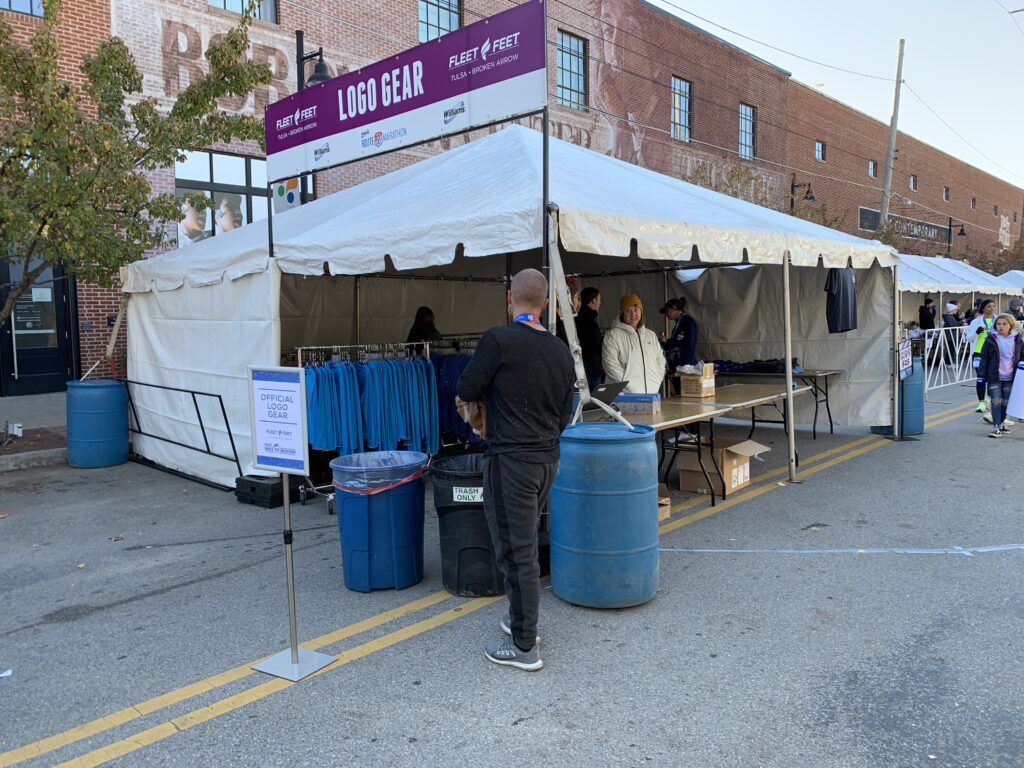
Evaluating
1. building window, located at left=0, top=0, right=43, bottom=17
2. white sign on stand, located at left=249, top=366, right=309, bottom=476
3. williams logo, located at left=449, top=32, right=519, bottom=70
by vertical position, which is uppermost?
building window, located at left=0, top=0, right=43, bottom=17

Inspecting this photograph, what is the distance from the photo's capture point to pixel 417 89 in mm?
6074

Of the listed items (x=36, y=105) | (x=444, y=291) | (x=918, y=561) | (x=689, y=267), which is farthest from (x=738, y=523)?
(x=36, y=105)

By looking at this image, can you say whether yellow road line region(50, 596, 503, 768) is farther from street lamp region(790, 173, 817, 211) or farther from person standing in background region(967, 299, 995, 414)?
street lamp region(790, 173, 817, 211)

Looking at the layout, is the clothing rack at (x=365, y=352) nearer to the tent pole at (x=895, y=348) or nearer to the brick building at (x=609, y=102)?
the tent pole at (x=895, y=348)

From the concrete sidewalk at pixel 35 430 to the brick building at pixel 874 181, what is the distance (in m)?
25.4

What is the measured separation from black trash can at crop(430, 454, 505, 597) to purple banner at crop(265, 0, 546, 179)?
2.52 m

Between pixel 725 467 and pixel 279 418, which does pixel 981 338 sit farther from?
pixel 279 418

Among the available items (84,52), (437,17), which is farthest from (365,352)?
(437,17)

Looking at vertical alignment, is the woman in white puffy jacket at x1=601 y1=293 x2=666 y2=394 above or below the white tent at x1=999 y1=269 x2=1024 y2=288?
below

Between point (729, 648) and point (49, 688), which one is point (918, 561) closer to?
point (729, 648)

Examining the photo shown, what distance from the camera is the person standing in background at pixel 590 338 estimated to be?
356 inches

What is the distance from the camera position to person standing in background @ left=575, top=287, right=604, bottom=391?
903 cm

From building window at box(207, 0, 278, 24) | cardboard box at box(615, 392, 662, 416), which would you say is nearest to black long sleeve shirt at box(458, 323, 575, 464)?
cardboard box at box(615, 392, 662, 416)

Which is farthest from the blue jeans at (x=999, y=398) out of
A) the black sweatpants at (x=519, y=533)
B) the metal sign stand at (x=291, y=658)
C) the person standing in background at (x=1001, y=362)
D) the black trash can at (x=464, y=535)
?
the metal sign stand at (x=291, y=658)
